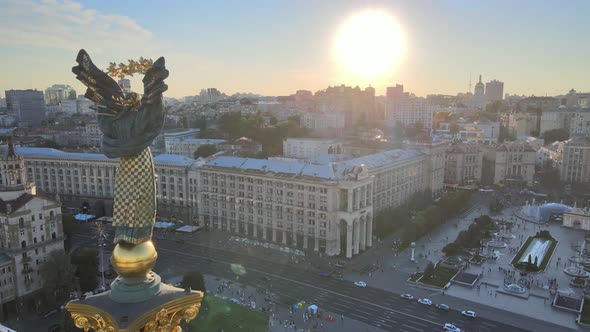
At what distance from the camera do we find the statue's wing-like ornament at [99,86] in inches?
289

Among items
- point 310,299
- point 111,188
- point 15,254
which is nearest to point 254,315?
point 310,299

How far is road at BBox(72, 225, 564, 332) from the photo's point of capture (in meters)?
33.3

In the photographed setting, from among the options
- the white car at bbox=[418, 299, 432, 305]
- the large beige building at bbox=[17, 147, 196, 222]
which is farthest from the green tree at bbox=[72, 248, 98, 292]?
the white car at bbox=[418, 299, 432, 305]

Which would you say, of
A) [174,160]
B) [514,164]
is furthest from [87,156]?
[514,164]

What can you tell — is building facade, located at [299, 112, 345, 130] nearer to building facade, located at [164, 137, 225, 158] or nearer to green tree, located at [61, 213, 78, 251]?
building facade, located at [164, 137, 225, 158]

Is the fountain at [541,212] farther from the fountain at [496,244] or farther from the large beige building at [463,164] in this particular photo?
the large beige building at [463,164]

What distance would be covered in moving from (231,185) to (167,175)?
10.1m

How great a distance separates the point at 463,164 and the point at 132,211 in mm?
81007

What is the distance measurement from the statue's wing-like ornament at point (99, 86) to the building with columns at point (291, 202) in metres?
38.7

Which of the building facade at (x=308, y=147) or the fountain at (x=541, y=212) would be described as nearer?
the fountain at (x=541, y=212)

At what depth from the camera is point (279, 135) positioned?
9756 cm

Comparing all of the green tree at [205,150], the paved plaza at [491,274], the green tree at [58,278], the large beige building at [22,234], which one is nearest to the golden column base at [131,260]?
the green tree at [58,278]

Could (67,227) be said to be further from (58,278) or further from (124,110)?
(124,110)

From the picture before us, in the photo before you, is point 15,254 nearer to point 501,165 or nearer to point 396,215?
point 396,215
